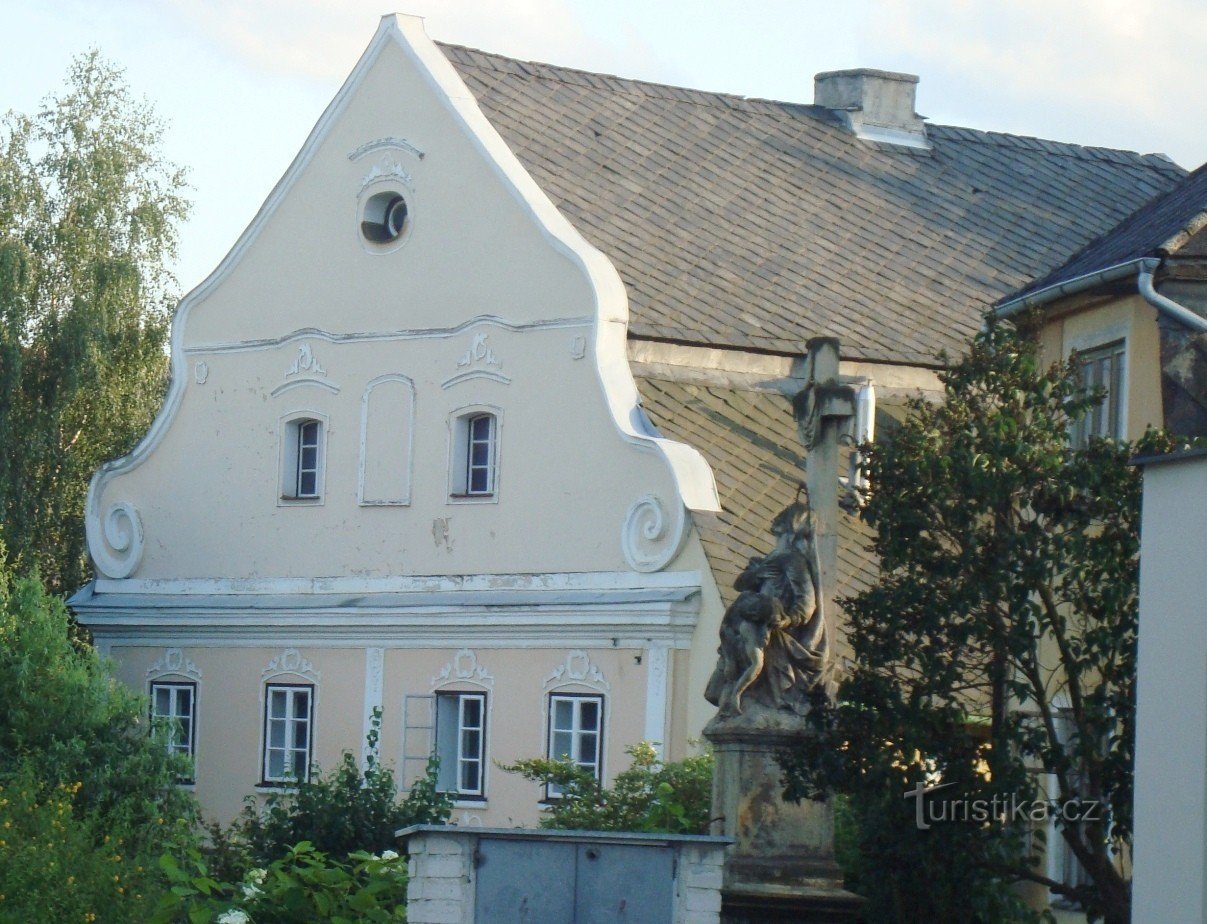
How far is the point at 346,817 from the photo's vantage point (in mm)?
18828

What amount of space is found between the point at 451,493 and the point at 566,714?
9.71ft

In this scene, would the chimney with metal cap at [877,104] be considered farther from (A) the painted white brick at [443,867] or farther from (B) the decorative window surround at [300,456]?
(A) the painted white brick at [443,867]

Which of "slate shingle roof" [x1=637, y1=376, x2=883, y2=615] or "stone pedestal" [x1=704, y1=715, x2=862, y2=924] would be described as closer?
"stone pedestal" [x1=704, y1=715, x2=862, y2=924]

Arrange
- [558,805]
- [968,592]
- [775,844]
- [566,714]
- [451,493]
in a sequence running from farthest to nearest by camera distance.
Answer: [451,493], [566,714], [558,805], [775,844], [968,592]

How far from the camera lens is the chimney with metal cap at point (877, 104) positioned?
3030cm

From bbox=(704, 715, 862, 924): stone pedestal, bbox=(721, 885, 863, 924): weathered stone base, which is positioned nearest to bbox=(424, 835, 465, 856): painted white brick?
bbox=(721, 885, 863, 924): weathered stone base

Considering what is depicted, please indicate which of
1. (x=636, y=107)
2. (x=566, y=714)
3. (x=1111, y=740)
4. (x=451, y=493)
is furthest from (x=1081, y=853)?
(x=636, y=107)

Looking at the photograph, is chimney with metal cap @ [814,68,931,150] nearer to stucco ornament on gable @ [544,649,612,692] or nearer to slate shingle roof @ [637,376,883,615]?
slate shingle roof @ [637,376,883,615]

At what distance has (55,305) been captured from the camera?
35.8 m

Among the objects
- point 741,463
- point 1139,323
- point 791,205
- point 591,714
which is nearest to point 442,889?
point 1139,323

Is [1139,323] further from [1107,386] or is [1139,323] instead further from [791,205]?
[791,205]

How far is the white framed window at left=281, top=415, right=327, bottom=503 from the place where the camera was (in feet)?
87.2

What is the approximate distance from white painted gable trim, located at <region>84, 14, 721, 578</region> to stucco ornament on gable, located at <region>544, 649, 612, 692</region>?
2026 millimetres

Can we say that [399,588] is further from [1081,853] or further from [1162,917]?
[1162,917]
